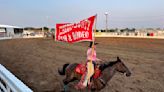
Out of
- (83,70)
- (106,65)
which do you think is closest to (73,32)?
(83,70)

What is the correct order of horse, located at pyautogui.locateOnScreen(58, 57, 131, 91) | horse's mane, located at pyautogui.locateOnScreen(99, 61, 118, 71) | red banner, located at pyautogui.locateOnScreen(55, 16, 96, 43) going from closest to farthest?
1. red banner, located at pyautogui.locateOnScreen(55, 16, 96, 43)
2. horse, located at pyautogui.locateOnScreen(58, 57, 131, 91)
3. horse's mane, located at pyautogui.locateOnScreen(99, 61, 118, 71)

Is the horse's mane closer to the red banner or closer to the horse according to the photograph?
the horse

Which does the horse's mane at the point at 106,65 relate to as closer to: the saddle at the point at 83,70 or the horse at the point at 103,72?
the horse at the point at 103,72

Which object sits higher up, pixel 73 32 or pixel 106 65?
pixel 73 32

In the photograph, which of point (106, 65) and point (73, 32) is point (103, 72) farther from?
point (73, 32)

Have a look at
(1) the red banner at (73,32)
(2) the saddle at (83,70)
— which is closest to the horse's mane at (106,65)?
(2) the saddle at (83,70)

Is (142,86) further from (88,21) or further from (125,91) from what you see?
(88,21)

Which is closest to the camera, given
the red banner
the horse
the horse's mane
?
the red banner

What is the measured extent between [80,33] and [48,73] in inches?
199

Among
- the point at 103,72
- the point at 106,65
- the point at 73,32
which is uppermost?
the point at 73,32

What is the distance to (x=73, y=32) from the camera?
20.4ft

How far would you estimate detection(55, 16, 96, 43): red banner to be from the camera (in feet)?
20.4

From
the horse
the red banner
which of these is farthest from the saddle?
the red banner

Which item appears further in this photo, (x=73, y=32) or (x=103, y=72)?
(x=103, y=72)
